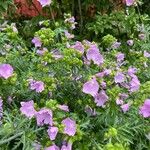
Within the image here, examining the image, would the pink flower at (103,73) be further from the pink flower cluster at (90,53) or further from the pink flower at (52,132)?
the pink flower at (52,132)

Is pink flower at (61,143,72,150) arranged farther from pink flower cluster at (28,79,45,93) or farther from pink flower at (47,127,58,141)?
pink flower cluster at (28,79,45,93)

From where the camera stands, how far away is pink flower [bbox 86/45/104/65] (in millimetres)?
2663

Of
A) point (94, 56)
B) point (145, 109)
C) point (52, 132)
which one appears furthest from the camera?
point (94, 56)

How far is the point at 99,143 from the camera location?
97.4 inches

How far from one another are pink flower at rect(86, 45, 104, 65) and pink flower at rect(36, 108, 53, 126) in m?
0.44

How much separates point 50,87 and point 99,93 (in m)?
0.23

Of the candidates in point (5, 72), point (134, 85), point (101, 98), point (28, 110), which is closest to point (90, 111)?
point (101, 98)

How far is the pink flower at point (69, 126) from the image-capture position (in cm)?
232

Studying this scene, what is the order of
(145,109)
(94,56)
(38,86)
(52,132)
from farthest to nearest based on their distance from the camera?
(94,56)
(38,86)
(145,109)
(52,132)

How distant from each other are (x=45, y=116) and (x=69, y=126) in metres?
0.12

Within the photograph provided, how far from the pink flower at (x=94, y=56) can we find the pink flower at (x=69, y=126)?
1.40 feet

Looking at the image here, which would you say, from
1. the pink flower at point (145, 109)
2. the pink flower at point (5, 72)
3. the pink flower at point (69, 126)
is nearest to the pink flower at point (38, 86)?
the pink flower at point (5, 72)

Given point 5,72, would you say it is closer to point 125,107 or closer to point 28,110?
point 28,110

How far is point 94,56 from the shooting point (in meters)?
2.67
